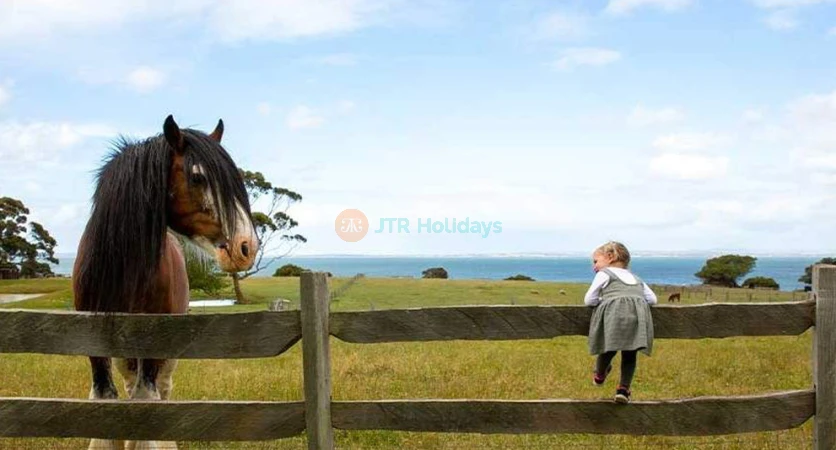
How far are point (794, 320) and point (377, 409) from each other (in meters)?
2.60

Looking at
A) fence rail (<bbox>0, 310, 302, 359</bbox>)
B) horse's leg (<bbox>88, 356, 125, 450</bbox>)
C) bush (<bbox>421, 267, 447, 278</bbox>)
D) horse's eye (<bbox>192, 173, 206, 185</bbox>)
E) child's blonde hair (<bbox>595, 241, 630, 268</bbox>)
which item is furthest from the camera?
bush (<bbox>421, 267, 447, 278</bbox>)

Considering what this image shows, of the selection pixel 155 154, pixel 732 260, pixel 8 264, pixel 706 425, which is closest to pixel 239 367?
pixel 155 154

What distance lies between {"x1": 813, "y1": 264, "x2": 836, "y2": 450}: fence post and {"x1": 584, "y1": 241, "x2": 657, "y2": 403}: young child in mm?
995

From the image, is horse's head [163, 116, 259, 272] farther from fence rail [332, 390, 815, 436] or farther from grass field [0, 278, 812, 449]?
grass field [0, 278, 812, 449]

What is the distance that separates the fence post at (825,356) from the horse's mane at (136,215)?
3.72m

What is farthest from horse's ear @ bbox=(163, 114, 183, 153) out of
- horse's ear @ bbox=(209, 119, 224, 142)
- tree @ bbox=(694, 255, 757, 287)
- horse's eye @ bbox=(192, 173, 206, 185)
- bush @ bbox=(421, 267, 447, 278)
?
tree @ bbox=(694, 255, 757, 287)

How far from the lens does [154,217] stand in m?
4.87

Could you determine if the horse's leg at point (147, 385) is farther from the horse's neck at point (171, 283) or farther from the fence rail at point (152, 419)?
the fence rail at point (152, 419)

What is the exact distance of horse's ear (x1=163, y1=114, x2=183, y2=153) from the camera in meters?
4.78

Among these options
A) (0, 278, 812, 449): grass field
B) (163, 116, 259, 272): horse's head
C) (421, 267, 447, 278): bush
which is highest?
(163, 116, 259, 272): horse's head

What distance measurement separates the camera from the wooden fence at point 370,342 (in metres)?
4.26

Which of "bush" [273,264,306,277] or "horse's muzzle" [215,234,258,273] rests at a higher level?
"horse's muzzle" [215,234,258,273]

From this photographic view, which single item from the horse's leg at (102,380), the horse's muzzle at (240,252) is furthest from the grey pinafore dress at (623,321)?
the horse's leg at (102,380)

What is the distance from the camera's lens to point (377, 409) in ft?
14.2
